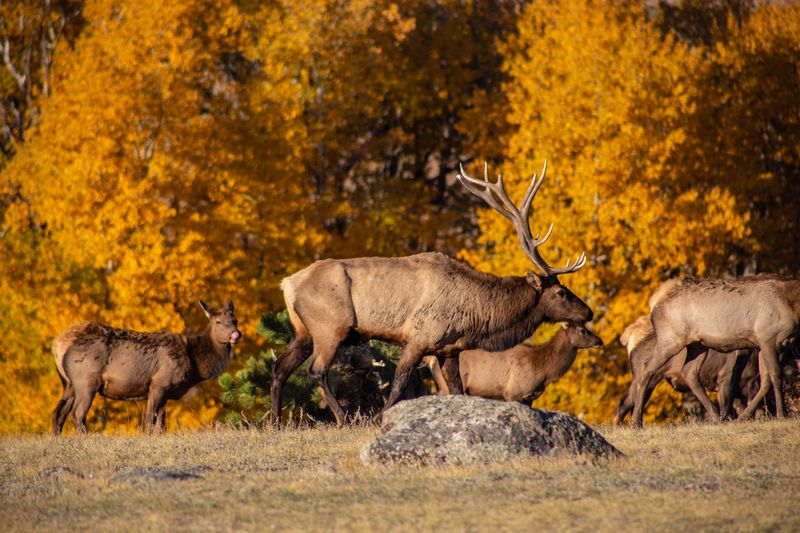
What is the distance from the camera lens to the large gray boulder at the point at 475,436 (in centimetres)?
994

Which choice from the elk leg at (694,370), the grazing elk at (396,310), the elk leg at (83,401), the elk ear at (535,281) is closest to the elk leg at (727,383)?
the elk leg at (694,370)

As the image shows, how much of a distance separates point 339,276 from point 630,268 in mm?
13768

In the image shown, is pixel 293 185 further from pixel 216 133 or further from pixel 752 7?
pixel 752 7

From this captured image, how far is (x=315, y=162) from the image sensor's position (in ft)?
100

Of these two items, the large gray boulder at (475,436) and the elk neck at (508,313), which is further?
the elk neck at (508,313)

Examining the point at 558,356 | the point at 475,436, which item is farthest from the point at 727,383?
the point at 475,436

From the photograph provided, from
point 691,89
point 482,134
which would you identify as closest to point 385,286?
point 691,89

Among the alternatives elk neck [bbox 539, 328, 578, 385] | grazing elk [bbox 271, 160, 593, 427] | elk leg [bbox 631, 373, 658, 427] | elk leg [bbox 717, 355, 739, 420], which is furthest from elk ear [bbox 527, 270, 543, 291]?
elk leg [bbox 717, 355, 739, 420]

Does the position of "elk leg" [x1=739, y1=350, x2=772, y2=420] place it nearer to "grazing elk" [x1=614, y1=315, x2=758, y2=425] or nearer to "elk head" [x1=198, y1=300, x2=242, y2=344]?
"grazing elk" [x1=614, y1=315, x2=758, y2=425]

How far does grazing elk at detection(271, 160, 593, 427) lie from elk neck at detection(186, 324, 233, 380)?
7.05 feet

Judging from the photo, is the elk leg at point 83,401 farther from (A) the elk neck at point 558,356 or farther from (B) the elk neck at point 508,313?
(A) the elk neck at point 558,356

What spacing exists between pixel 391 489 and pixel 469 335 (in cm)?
498

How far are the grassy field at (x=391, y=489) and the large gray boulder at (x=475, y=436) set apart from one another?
0.66 ft

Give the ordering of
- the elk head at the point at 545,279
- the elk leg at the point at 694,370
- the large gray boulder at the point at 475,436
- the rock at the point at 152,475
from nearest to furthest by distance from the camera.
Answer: the rock at the point at 152,475 < the large gray boulder at the point at 475,436 < the elk head at the point at 545,279 < the elk leg at the point at 694,370
